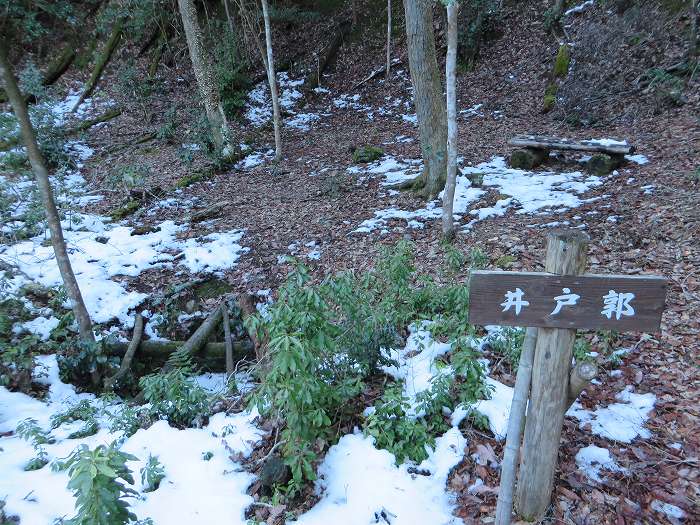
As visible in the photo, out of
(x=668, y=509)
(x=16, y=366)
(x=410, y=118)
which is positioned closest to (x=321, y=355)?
(x=668, y=509)

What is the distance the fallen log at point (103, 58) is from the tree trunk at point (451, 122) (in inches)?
507

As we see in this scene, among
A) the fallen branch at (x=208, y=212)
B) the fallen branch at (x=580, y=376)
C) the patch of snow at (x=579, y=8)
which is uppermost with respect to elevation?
the patch of snow at (x=579, y=8)

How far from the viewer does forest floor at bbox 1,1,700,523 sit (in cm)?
318

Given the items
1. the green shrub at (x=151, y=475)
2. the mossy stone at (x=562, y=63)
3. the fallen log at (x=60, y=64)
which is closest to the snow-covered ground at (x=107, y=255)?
the green shrub at (x=151, y=475)

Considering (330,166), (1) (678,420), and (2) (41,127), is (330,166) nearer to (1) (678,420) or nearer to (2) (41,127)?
(2) (41,127)

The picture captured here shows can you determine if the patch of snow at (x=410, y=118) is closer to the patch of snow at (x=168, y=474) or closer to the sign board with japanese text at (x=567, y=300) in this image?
the patch of snow at (x=168, y=474)

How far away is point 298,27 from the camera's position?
17.8 m

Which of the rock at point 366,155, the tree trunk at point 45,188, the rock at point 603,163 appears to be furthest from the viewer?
the rock at point 366,155

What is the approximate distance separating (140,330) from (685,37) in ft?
40.9

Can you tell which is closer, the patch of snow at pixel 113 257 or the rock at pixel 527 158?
the patch of snow at pixel 113 257

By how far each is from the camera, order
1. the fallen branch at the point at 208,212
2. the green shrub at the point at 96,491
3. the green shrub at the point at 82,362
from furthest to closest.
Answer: the fallen branch at the point at 208,212 < the green shrub at the point at 82,362 < the green shrub at the point at 96,491

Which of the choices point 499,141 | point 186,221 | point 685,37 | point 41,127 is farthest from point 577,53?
point 41,127

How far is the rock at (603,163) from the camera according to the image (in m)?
7.70

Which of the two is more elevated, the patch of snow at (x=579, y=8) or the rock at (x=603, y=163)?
the patch of snow at (x=579, y=8)
